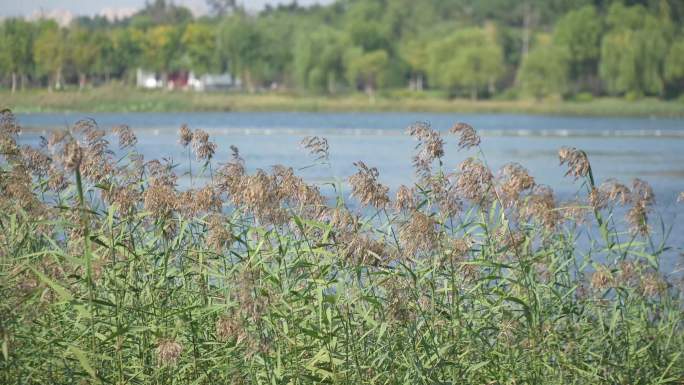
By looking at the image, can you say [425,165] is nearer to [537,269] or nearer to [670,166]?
[537,269]

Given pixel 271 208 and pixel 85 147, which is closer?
pixel 271 208

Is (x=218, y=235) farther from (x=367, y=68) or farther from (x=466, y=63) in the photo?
(x=367, y=68)

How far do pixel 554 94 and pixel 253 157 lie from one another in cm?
6489

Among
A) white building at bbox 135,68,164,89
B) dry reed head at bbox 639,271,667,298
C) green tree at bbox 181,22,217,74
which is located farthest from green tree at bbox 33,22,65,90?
green tree at bbox 181,22,217,74

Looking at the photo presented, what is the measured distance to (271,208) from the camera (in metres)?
5.22

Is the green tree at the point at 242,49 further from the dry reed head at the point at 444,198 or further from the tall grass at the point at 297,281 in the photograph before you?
the dry reed head at the point at 444,198

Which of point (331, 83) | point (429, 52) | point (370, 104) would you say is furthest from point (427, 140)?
point (429, 52)

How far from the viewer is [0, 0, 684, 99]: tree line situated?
3551 inches

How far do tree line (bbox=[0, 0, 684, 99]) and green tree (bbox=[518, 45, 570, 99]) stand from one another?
0.08 m

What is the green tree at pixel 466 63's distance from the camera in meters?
101

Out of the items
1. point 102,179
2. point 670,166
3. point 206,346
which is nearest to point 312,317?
point 206,346

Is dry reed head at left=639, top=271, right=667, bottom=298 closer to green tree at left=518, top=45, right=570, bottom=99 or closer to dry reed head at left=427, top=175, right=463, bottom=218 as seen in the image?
dry reed head at left=427, top=175, right=463, bottom=218

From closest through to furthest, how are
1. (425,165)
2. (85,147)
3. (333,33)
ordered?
(425,165) → (85,147) → (333,33)

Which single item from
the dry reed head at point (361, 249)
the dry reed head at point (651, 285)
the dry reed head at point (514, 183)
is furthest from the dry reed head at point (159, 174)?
Result: the dry reed head at point (651, 285)
